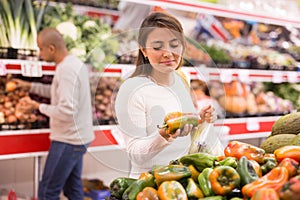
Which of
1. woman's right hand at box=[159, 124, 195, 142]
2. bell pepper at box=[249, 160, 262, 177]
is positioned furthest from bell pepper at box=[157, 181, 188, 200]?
woman's right hand at box=[159, 124, 195, 142]

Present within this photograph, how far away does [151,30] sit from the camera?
1.80 meters

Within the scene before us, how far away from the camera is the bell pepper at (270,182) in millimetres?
1208

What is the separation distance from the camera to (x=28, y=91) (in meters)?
3.82

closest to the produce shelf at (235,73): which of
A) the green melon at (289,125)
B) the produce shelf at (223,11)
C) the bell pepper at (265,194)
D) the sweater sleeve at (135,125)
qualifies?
the produce shelf at (223,11)

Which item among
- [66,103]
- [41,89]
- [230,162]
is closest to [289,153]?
[230,162]

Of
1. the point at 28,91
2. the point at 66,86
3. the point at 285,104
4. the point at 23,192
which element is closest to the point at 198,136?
the point at 66,86

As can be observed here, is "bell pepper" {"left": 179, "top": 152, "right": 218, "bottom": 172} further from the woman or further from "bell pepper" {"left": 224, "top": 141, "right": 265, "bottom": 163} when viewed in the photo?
the woman

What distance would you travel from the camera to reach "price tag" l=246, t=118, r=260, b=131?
195 inches

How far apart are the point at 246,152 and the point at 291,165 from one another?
0.27m

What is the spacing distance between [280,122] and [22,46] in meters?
2.44

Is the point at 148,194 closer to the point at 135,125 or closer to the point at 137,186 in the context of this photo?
the point at 137,186

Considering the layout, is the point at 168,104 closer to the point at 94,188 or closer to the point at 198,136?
the point at 198,136

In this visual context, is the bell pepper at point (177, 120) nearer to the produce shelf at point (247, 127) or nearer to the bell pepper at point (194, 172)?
the bell pepper at point (194, 172)

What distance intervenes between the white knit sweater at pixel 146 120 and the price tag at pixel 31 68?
2.08 metres
